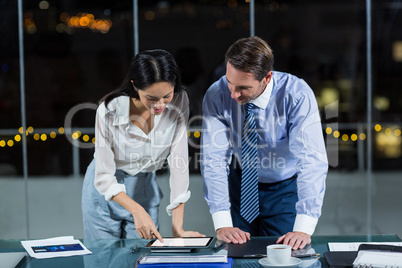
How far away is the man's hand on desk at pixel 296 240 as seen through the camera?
1.69m

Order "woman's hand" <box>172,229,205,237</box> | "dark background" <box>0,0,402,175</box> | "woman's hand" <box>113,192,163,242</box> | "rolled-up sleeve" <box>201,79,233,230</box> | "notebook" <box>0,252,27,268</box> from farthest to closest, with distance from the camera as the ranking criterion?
"dark background" <box>0,0,402,175</box>, "rolled-up sleeve" <box>201,79,233,230</box>, "woman's hand" <box>172,229,205,237</box>, "woman's hand" <box>113,192,163,242</box>, "notebook" <box>0,252,27,268</box>

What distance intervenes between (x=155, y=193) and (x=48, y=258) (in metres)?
0.69

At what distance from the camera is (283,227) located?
221 cm

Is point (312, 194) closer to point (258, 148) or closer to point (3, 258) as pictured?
point (258, 148)

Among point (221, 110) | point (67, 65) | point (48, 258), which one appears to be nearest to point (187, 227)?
point (221, 110)

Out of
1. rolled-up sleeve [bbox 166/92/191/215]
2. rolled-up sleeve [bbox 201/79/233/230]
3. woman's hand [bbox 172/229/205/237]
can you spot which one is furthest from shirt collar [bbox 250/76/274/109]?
woman's hand [bbox 172/229/205/237]

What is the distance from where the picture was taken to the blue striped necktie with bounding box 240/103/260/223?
7.18 ft

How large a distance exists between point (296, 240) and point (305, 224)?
179 mm

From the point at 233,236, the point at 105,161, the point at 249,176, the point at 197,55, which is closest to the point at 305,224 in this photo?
the point at 233,236

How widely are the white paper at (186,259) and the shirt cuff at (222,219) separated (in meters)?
0.42

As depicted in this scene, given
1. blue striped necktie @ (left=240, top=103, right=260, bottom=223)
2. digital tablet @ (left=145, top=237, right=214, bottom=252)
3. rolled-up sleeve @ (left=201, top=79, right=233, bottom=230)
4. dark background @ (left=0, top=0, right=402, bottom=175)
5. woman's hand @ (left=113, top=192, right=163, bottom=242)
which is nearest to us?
digital tablet @ (left=145, top=237, right=214, bottom=252)

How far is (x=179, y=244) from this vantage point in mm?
1721

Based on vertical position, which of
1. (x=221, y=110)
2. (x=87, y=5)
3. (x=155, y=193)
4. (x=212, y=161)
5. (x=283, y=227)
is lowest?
(x=283, y=227)

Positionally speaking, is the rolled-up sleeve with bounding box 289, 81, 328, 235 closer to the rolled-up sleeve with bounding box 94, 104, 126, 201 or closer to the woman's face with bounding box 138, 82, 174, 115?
the woman's face with bounding box 138, 82, 174, 115
